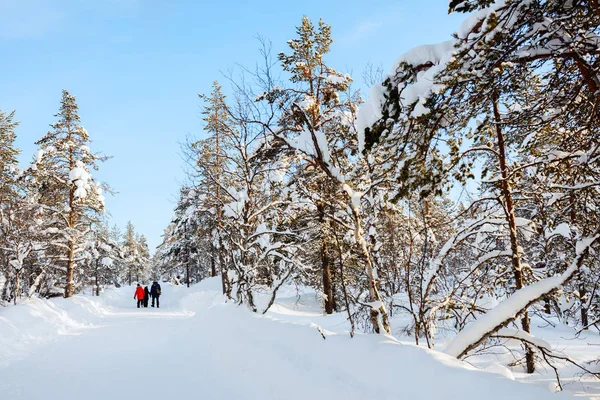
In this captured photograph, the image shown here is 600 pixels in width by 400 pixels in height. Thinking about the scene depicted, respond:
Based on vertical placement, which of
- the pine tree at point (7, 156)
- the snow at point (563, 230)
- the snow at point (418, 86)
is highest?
the pine tree at point (7, 156)

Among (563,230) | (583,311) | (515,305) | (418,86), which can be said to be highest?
(418,86)

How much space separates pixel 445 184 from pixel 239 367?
15.0 feet

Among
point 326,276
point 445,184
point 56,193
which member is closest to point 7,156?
point 56,193

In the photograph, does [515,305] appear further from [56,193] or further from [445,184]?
[56,193]

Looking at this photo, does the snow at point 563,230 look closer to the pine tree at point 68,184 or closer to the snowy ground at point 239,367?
the snowy ground at point 239,367

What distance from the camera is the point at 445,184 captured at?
445 cm

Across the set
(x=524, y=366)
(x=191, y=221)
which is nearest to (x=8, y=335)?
(x=524, y=366)

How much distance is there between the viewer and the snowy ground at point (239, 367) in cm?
334

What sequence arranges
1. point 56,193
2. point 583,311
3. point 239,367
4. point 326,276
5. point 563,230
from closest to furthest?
point 239,367 → point 563,230 → point 583,311 → point 326,276 → point 56,193

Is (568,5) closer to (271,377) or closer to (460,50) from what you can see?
(460,50)

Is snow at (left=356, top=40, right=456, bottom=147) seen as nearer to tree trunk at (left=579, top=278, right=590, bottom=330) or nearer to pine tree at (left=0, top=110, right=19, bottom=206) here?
tree trunk at (left=579, top=278, right=590, bottom=330)

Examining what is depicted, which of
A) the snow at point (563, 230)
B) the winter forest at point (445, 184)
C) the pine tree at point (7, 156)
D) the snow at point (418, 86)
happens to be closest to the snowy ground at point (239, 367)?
the winter forest at point (445, 184)

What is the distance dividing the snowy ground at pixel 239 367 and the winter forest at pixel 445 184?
0.23 m

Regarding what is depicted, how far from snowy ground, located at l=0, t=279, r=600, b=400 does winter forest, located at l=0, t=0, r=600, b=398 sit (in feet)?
0.76
